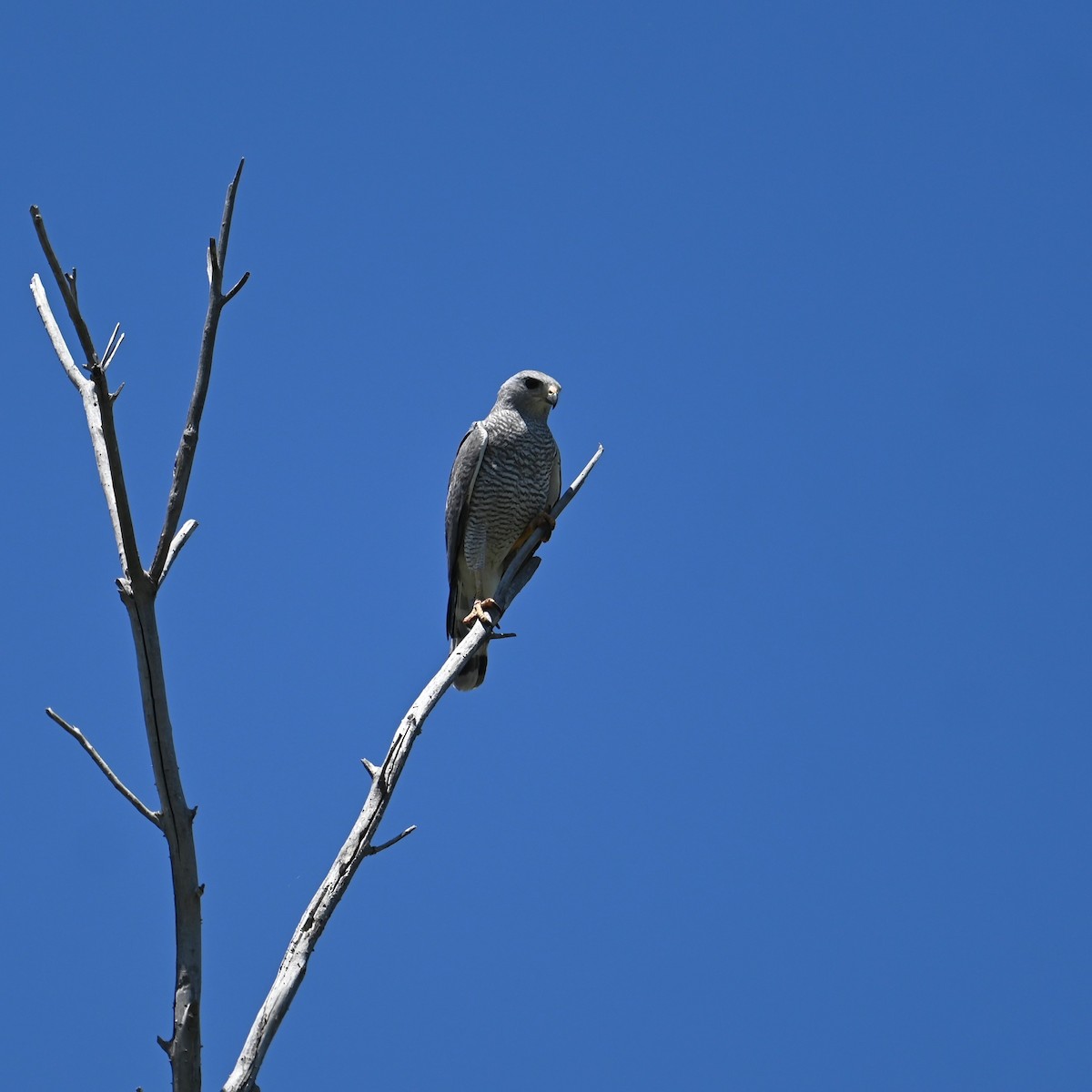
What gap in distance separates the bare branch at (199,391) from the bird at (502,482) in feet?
14.5

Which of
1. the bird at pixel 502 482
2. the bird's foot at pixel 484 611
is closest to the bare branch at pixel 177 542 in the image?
the bird's foot at pixel 484 611

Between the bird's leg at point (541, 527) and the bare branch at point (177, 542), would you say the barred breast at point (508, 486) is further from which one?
the bare branch at point (177, 542)

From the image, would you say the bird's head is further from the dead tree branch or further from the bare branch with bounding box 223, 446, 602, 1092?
the dead tree branch

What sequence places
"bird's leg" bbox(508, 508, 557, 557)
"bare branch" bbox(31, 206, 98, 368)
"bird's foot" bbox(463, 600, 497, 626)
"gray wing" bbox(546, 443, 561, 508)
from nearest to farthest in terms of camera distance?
"bare branch" bbox(31, 206, 98, 368)
"bird's foot" bbox(463, 600, 497, 626)
"bird's leg" bbox(508, 508, 557, 557)
"gray wing" bbox(546, 443, 561, 508)

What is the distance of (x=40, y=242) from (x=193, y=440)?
0.83 m

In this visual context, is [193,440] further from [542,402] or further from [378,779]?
[542,402]

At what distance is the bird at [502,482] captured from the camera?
8727mm

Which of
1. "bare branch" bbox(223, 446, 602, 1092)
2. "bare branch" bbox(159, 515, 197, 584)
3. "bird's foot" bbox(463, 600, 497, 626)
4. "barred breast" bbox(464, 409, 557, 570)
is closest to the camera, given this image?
"bare branch" bbox(159, 515, 197, 584)

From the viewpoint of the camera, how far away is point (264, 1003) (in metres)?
4.42

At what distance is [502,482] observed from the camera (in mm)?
8711

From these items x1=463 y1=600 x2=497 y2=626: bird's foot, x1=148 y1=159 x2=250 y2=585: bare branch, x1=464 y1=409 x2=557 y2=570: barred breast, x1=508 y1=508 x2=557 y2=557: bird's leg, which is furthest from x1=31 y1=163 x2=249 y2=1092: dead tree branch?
x1=464 y1=409 x2=557 y2=570: barred breast

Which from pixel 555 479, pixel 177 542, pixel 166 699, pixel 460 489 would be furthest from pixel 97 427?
pixel 555 479

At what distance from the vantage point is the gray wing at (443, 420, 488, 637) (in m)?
8.86

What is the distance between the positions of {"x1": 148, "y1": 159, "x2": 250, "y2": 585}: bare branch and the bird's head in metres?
4.73
